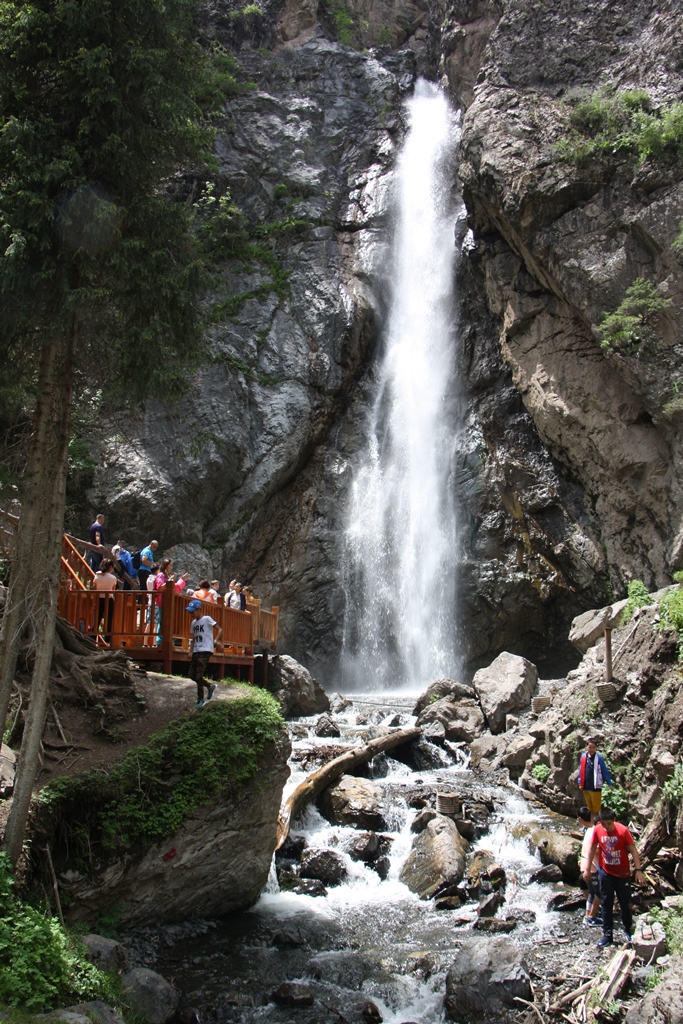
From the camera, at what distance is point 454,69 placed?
33.3 meters

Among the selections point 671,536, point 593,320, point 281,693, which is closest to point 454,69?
point 593,320

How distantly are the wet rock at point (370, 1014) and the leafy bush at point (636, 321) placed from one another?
17.8 meters

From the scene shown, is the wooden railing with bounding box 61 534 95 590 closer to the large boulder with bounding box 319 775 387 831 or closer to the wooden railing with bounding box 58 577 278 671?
the wooden railing with bounding box 58 577 278 671

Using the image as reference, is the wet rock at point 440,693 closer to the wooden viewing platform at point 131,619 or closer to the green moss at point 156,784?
the wooden viewing platform at point 131,619

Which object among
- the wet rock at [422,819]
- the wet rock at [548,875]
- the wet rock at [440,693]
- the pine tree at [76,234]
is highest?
the pine tree at [76,234]

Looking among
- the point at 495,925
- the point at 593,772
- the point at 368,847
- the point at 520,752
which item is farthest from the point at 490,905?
the point at 520,752

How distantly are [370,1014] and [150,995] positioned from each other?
2269mm

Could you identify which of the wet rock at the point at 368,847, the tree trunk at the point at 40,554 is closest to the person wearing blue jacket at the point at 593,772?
the wet rock at the point at 368,847

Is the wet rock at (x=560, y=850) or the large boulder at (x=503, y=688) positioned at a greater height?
the large boulder at (x=503, y=688)

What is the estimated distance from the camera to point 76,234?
8602 millimetres

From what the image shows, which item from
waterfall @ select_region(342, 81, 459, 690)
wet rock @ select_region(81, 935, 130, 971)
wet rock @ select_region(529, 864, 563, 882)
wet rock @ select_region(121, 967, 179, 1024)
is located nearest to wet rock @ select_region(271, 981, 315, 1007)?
wet rock @ select_region(121, 967, 179, 1024)

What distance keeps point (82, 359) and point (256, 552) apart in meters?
18.0

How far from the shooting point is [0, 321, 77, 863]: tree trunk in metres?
7.54

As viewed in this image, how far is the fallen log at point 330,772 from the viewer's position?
12039mm
